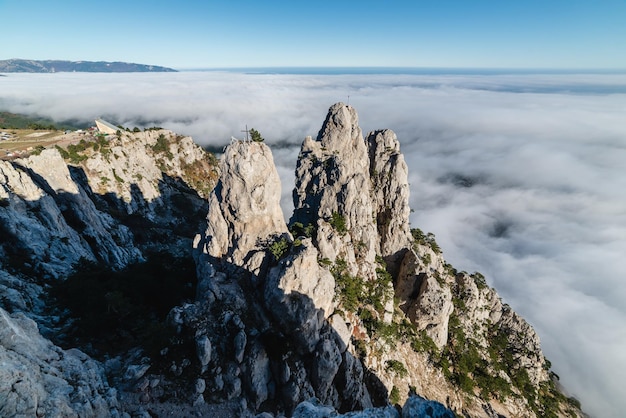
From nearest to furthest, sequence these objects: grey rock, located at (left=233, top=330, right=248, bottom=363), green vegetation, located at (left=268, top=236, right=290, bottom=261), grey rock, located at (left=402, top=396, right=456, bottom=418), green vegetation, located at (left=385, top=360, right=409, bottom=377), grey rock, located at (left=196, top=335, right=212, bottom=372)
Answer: grey rock, located at (left=402, top=396, right=456, bottom=418) → grey rock, located at (left=196, top=335, right=212, bottom=372) → grey rock, located at (left=233, top=330, right=248, bottom=363) → green vegetation, located at (left=268, top=236, right=290, bottom=261) → green vegetation, located at (left=385, top=360, right=409, bottom=377)

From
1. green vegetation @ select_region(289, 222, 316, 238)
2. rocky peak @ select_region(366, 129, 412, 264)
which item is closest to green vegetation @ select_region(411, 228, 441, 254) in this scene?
rocky peak @ select_region(366, 129, 412, 264)

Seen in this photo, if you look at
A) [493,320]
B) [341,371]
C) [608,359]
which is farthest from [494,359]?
[608,359]

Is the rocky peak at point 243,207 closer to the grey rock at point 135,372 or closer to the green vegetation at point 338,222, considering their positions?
the green vegetation at point 338,222

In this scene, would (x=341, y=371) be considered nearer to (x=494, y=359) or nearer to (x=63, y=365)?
(x=63, y=365)

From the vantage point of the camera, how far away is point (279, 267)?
139ft

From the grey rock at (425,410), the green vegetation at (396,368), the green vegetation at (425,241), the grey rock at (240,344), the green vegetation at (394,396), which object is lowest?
the green vegetation at (394,396)

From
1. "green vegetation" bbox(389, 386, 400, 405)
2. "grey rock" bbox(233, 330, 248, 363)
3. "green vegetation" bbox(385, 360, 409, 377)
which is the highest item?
"grey rock" bbox(233, 330, 248, 363)

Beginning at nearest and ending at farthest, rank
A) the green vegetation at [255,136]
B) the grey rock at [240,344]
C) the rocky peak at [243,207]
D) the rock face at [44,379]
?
the rock face at [44,379]
the grey rock at [240,344]
the rocky peak at [243,207]
the green vegetation at [255,136]

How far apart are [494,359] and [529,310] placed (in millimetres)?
128497

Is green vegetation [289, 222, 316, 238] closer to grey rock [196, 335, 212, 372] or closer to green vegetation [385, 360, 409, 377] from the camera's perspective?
green vegetation [385, 360, 409, 377]

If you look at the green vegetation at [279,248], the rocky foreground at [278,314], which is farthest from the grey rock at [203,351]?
the green vegetation at [279,248]

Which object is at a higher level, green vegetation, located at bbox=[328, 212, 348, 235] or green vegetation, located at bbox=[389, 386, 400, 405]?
green vegetation, located at bbox=[328, 212, 348, 235]

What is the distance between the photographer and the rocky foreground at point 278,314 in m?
29.9

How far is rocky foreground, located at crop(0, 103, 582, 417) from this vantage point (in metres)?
29.9
